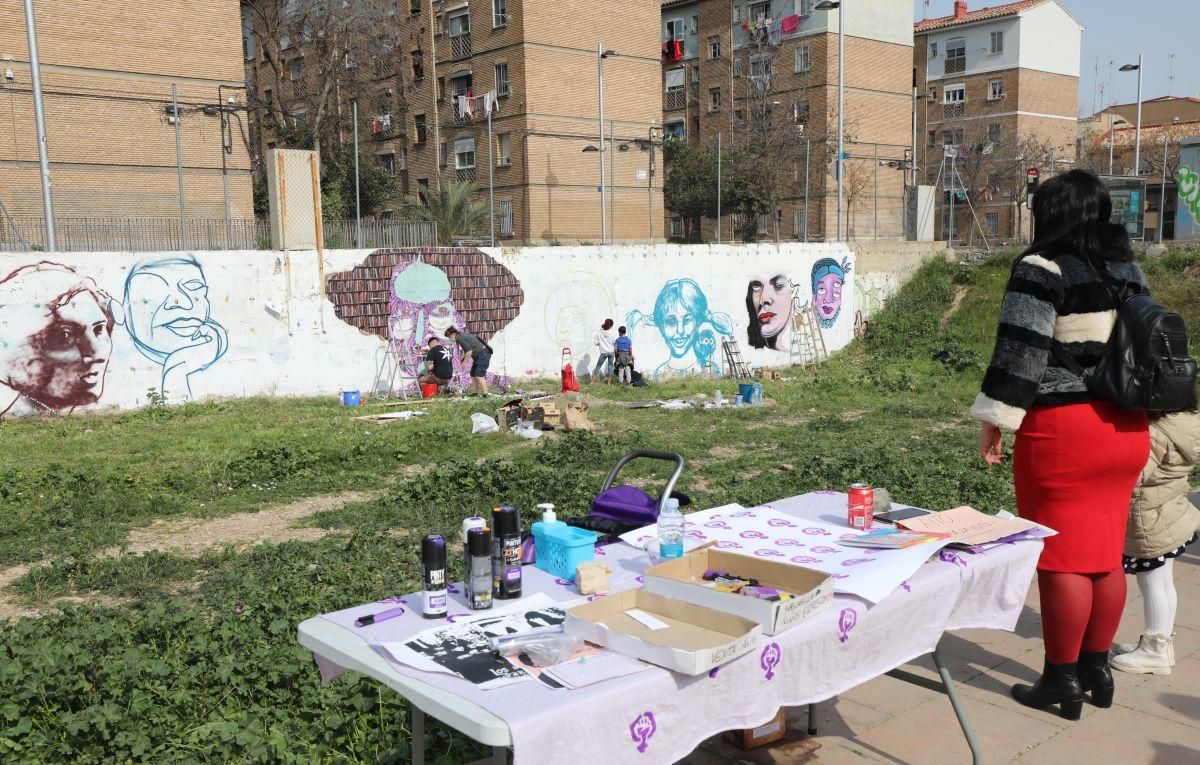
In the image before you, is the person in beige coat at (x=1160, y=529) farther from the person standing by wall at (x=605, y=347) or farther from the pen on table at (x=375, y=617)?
the person standing by wall at (x=605, y=347)

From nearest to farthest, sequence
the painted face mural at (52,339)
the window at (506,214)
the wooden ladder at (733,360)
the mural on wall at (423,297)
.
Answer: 1. the painted face mural at (52,339)
2. the mural on wall at (423,297)
3. the wooden ladder at (733,360)
4. the window at (506,214)

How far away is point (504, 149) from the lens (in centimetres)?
4097

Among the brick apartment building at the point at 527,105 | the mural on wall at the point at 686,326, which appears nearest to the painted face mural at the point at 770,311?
the mural on wall at the point at 686,326

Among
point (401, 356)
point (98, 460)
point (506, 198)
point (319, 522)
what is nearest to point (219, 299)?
point (401, 356)

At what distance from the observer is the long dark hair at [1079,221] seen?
13.8 ft

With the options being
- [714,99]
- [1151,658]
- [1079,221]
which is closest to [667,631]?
[1079,221]

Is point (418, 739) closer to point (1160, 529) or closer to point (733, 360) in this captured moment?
point (1160, 529)

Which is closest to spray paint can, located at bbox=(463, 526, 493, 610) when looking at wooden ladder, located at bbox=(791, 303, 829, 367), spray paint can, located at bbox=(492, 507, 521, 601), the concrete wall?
spray paint can, located at bbox=(492, 507, 521, 601)

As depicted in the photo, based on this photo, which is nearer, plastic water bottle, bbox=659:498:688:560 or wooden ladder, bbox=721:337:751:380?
plastic water bottle, bbox=659:498:688:560

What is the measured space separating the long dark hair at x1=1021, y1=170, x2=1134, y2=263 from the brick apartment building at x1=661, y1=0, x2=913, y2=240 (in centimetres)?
3800

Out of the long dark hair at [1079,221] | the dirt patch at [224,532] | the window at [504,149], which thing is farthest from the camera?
the window at [504,149]

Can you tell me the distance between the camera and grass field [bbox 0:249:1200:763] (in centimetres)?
433

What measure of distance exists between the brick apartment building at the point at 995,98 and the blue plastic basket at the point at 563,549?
52.7 metres

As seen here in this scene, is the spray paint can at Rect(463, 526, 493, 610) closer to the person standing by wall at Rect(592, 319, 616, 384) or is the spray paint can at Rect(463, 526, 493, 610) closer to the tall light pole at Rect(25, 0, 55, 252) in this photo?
the tall light pole at Rect(25, 0, 55, 252)
